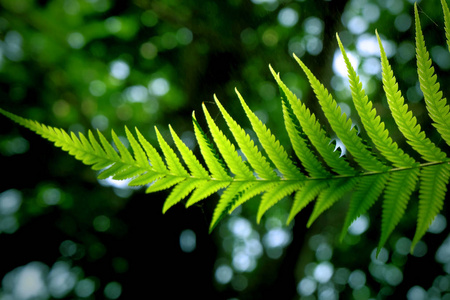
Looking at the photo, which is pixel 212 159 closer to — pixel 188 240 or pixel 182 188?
pixel 182 188

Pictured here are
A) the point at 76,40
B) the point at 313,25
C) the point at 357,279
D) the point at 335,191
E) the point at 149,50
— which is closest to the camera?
the point at 335,191

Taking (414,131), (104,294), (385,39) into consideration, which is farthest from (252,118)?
(104,294)

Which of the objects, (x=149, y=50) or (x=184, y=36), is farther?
(x=149, y=50)

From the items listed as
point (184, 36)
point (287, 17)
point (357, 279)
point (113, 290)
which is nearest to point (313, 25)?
point (287, 17)

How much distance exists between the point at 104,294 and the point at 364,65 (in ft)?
15.9

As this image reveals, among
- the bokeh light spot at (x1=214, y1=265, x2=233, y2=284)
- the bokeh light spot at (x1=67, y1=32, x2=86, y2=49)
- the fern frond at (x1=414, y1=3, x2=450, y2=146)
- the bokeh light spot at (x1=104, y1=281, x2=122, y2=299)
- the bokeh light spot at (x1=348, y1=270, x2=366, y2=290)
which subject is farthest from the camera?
the bokeh light spot at (x1=348, y1=270, x2=366, y2=290)

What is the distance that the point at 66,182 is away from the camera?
3832 mm

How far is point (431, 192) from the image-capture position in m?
0.55

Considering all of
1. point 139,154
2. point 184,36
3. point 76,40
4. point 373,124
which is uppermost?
point 76,40

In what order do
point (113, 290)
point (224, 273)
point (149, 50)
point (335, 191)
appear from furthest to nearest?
1. point (224, 273)
2. point (113, 290)
3. point (149, 50)
4. point (335, 191)

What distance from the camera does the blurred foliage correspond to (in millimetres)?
2977

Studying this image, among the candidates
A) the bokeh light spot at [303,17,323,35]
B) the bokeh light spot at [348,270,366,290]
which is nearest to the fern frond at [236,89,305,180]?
the bokeh light spot at [303,17,323,35]

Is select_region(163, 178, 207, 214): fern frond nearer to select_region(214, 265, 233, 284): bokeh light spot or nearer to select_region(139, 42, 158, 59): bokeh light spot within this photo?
select_region(139, 42, 158, 59): bokeh light spot

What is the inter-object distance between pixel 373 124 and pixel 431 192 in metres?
0.18
